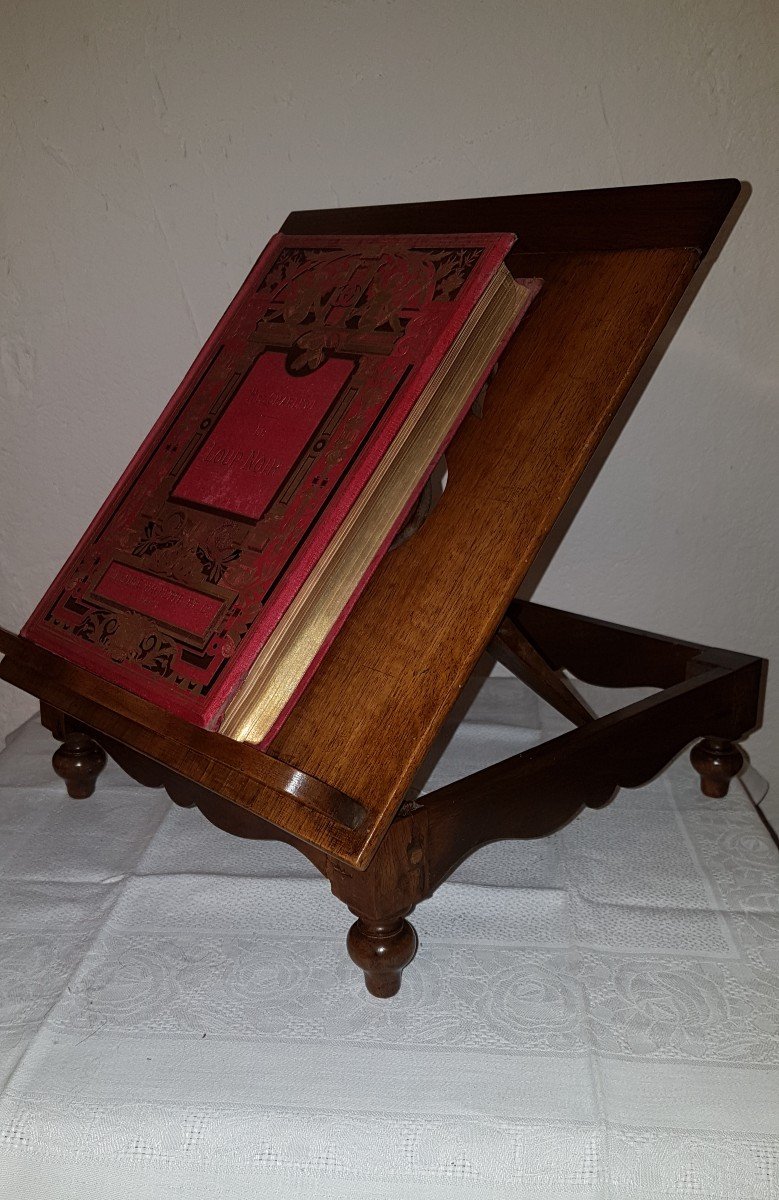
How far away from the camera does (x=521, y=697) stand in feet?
4.12

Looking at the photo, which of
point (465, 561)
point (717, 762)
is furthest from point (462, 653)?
point (717, 762)

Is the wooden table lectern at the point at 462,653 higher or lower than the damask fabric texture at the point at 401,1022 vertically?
higher

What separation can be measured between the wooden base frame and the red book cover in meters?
0.07

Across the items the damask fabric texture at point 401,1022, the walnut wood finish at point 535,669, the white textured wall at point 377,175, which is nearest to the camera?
the damask fabric texture at point 401,1022

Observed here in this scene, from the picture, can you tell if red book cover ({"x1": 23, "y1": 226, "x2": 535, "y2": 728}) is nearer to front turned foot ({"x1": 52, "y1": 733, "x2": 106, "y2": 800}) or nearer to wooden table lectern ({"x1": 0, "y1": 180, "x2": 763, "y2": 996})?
wooden table lectern ({"x1": 0, "y1": 180, "x2": 763, "y2": 996})

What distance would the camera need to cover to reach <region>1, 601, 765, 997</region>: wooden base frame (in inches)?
28.4

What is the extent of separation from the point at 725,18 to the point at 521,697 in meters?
0.80

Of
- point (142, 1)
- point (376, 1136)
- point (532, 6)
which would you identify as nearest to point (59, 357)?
point (142, 1)

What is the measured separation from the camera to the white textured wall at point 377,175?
1075 millimetres

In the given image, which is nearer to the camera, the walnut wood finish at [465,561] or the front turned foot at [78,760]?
the walnut wood finish at [465,561]

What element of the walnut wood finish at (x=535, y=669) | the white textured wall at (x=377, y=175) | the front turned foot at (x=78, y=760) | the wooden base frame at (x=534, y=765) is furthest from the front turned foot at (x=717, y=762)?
the front turned foot at (x=78, y=760)

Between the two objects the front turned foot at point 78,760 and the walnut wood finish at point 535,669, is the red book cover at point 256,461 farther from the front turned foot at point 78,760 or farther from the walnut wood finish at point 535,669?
the walnut wood finish at point 535,669

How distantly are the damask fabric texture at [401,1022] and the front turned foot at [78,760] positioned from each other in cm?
5

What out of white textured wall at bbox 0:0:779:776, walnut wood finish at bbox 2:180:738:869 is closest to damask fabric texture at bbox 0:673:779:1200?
walnut wood finish at bbox 2:180:738:869
